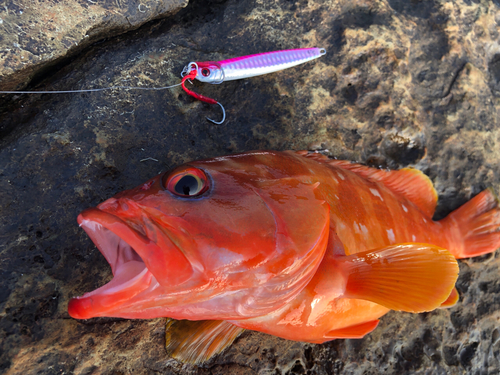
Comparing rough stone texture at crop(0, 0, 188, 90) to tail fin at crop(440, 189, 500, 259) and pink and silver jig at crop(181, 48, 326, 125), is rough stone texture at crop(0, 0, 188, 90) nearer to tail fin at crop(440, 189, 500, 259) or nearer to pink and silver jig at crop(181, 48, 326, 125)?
pink and silver jig at crop(181, 48, 326, 125)

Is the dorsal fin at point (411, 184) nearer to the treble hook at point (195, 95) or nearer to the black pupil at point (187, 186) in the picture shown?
the treble hook at point (195, 95)

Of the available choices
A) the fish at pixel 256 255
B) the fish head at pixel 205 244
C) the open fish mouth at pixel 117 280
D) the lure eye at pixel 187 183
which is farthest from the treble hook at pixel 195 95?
the open fish mouth at pixel 117 280

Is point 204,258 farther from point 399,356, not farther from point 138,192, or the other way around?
point 399,356

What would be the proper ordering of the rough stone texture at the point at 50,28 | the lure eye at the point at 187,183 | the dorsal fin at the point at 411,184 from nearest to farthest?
the lure eye at the point at 187,183 < the rough stone texture at the point at 50,28 < the dorsal fin at the point at 411,184

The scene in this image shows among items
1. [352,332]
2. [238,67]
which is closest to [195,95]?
[238,67]

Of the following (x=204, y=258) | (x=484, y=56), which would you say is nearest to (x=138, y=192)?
(x=204, y=258)

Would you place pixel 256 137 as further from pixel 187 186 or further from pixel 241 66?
pixel 187 186
